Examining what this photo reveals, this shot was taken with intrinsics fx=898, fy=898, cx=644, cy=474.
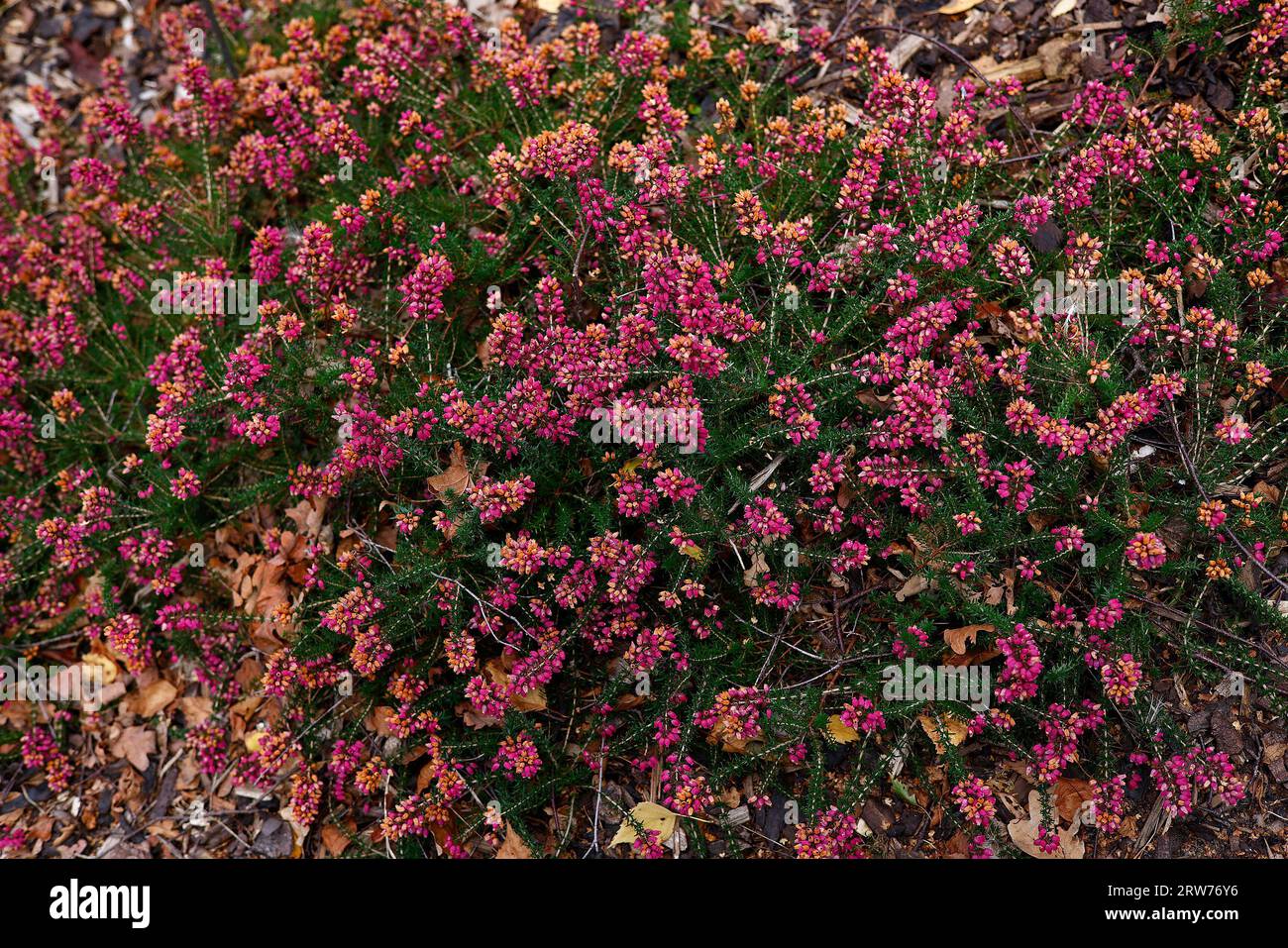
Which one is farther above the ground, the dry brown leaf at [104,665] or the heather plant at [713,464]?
the heather plant at [713,464]

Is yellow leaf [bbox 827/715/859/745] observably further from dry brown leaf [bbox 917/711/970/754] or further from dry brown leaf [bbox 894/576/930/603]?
dry brown leaf [bbox 894/576/930/603]

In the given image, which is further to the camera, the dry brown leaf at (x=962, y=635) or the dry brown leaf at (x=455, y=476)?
the dry brown leaf at (x=455, y=476)

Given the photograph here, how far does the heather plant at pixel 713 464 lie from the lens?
12.9ft

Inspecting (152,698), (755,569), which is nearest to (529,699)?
(755,569)

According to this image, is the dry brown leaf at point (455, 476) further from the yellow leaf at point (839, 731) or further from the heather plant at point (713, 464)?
the yellow leaf at point (839, 731)

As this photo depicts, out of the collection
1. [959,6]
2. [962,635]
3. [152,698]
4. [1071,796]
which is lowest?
[1071,796]

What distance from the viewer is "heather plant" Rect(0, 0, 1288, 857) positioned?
3.93m

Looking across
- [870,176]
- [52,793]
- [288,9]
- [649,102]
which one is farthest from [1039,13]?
[52,793]

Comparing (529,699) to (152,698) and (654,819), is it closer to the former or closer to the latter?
(654,819)

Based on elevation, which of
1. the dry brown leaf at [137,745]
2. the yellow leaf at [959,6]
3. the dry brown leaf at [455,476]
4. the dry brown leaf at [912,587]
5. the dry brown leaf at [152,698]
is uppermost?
the yellow leaf at [959,6]

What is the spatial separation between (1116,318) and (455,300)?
3308 millimetres

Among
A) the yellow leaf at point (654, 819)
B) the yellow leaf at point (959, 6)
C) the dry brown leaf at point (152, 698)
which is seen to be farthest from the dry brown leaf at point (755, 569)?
the yellow leaf at point (959, 6)

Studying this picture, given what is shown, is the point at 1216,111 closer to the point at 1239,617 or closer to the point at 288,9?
the point at 1239,617

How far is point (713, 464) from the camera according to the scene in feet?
13.6
